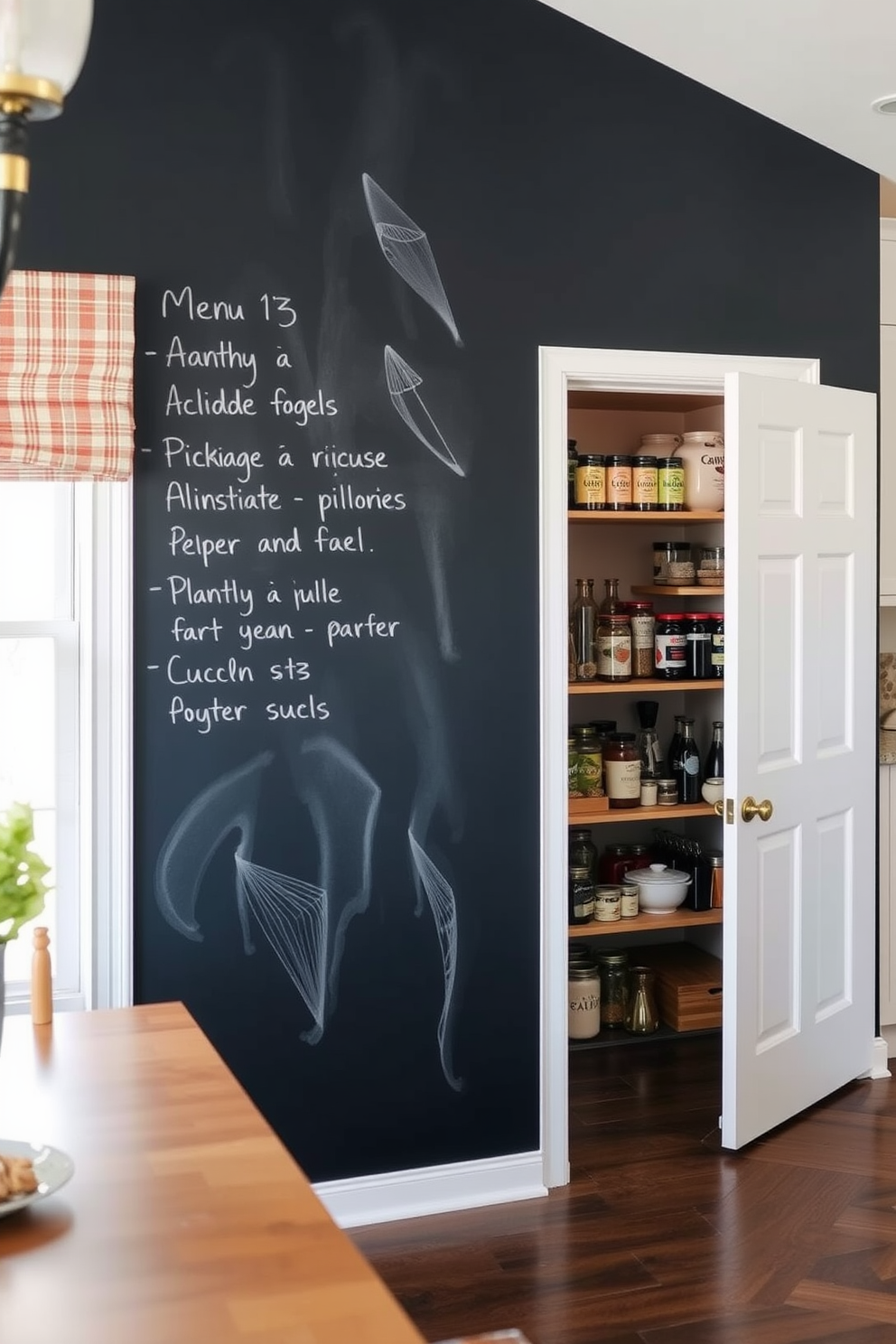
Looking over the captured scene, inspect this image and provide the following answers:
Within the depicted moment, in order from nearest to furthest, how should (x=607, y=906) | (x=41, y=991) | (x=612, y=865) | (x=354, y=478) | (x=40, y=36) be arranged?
(x=40, y=36), (x=41, y=991), (x=354, y=478), (x=607, y=906), (x=612, y=865)

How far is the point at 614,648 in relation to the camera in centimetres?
430

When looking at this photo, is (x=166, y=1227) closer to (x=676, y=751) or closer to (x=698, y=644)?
(x=698, y=644)

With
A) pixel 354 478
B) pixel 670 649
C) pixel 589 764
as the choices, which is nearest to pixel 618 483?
pixel 670 649

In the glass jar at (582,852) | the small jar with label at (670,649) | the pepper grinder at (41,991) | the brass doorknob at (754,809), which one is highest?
the small jar with label at (670,649)

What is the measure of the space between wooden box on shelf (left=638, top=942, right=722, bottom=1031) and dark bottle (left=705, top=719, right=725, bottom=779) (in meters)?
0.70

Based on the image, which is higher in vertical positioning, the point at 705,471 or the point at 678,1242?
the point at 705,471

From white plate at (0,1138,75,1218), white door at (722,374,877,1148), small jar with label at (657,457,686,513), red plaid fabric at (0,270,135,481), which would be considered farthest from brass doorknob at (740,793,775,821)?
white plate at (0,1138,75,1218)

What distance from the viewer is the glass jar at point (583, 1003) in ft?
14.7

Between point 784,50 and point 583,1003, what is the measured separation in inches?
114

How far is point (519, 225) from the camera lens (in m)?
3.34

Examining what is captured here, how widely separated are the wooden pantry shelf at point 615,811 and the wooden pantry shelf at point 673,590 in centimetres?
70

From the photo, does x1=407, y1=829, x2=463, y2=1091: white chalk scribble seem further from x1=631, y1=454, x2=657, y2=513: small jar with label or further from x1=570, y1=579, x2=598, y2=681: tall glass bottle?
x1=631, y1=454, x2=657, y2=513: small jar with label

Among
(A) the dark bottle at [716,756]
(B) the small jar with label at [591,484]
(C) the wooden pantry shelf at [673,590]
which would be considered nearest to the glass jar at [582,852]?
(A) the dark bottle at [716,756]

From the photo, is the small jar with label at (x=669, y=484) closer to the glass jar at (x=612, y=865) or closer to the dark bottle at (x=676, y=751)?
the dark bottle at (x=676, y=751)
